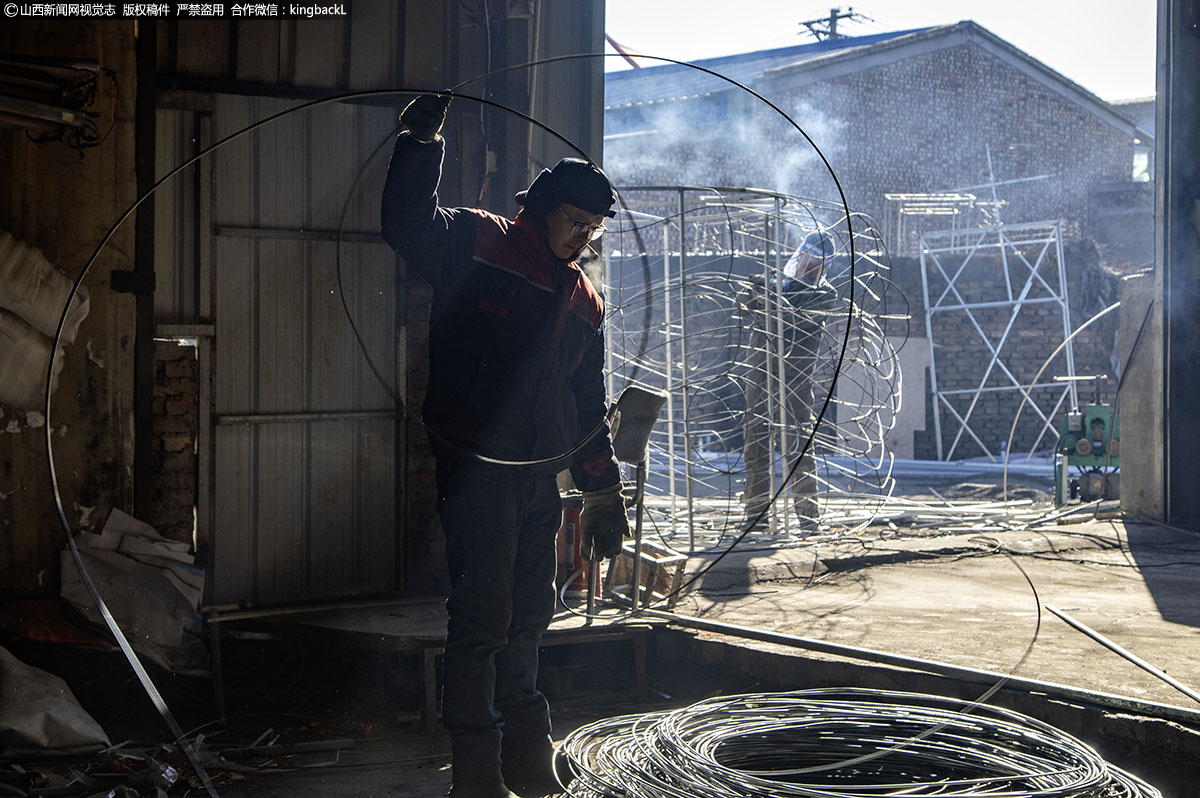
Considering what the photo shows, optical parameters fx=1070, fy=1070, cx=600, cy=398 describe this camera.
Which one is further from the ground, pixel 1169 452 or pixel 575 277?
pixel 575 277

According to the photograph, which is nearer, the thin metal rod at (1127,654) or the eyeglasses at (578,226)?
the eyeglasses at (578,226)

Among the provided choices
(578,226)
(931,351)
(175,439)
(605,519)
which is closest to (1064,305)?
(931,351)

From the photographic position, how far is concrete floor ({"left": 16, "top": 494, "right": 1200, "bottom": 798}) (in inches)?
158

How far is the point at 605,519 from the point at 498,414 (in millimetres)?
782

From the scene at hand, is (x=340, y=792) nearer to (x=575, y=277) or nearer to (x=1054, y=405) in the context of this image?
(x=575, y=277)

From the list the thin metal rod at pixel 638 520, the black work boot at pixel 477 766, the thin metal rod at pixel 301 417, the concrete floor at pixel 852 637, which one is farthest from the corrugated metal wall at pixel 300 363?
the black work boot at pixel 477 766

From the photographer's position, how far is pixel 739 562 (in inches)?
254

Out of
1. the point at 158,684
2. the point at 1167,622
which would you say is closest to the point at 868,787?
the point at 1167,622

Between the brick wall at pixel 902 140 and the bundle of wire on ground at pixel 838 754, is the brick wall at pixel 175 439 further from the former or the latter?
the brick wall at pixel 902 140

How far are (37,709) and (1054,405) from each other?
17.3m

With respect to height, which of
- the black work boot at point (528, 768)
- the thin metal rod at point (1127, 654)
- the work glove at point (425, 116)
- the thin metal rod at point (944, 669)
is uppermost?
the work glove at point (425, 116)

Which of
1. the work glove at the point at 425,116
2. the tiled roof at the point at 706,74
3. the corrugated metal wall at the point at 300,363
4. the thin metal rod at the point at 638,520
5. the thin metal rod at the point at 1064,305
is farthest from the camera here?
the tiled roof at the point at 706,74

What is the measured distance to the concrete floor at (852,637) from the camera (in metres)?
4.02

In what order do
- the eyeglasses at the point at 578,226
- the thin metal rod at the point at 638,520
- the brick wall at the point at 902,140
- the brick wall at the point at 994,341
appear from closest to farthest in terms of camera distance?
the eyeglasses at the point at 578,226, the thin metal rod at the point at 638,520, the brick wall at the point at 994,341, the brick wall at the point at 902,140
